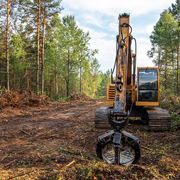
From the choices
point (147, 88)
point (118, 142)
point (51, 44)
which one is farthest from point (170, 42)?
point (118, 142)

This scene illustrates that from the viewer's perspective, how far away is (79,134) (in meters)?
6.66

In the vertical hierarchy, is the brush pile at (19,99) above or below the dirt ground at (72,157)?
above

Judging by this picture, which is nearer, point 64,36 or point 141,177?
point 141,177

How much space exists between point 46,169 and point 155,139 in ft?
13.9

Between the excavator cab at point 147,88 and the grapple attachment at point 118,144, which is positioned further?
the excavator cab at point 147,88

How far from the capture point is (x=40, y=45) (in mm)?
25266

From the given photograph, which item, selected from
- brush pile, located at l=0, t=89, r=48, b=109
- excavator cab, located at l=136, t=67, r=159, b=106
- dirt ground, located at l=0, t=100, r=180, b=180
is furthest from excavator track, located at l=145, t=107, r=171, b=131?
brush pile, located at l=0, t=89, r=48, b=109

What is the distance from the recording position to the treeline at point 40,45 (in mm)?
17672

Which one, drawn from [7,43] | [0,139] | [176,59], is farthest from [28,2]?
[176,59]

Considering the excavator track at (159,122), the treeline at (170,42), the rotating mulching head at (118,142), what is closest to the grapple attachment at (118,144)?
the rotating mulching head at (118,142)

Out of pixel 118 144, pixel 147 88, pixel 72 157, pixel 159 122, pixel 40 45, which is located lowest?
pixel 72 157

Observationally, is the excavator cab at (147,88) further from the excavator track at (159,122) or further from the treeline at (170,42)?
the treeline at (170,42)

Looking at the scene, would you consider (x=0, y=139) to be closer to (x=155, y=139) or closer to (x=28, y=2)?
(x=155, y=139)

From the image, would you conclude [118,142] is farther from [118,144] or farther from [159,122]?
[159,122]
